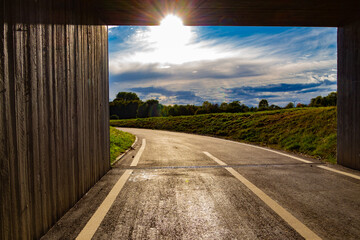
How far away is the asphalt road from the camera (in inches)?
116

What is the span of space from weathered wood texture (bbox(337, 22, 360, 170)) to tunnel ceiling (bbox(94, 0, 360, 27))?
1.68 ft

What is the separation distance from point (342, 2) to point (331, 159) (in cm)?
505

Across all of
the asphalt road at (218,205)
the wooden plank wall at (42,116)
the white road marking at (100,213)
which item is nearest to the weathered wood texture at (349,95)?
the asphalt road at (218,205)

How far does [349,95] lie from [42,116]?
7454 millimetres

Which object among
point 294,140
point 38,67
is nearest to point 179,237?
point 38,67

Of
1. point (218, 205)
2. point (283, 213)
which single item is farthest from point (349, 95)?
point (218, 205)

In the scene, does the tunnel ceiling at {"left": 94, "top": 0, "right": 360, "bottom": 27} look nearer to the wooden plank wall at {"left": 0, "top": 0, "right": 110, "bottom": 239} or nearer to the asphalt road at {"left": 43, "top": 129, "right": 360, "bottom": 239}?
the wooden plank wall at {"left": 0, "top": 0, "right": 110, "bottom": 239}

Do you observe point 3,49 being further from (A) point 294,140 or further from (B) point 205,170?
(A) point 294,140

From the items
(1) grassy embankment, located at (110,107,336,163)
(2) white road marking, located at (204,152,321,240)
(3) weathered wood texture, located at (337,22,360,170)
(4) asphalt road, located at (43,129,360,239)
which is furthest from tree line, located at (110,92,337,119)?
(2) white road marking, located at (204,152,321,240)

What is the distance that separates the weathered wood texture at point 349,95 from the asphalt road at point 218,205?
25.1 inches

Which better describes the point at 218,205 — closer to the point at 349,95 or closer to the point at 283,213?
the point at 283,213

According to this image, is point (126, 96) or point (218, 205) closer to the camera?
point (218, 205)

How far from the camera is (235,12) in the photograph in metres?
5.78

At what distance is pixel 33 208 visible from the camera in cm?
269
